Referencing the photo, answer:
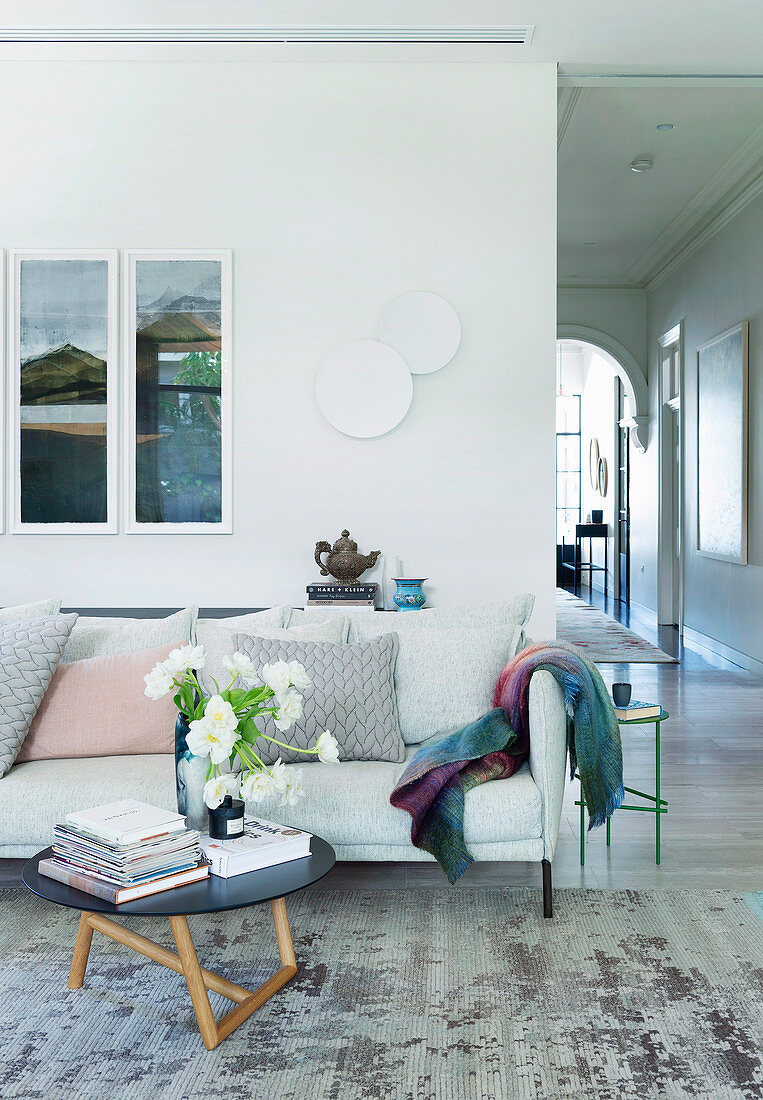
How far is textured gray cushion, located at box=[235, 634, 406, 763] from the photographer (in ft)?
9.51

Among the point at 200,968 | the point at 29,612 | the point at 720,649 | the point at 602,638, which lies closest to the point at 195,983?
the point at 200,968

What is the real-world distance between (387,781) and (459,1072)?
908 millimetres

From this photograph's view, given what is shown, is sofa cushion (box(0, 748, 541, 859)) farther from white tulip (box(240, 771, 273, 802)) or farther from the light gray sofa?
white tulip (box(240, 771, 273, 802))

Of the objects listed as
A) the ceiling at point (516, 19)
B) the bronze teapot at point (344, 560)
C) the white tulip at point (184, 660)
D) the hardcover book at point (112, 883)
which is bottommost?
the hardcover book at point (112, 883)

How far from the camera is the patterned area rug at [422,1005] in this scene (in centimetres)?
Answer: 189

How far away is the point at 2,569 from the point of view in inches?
174

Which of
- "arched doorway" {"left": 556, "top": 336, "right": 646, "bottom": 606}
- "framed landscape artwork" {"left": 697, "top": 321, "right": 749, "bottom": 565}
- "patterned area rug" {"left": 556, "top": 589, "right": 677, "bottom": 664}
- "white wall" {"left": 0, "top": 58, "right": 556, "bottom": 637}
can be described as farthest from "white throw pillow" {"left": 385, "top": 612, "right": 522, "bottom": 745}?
"arched doorway" {"left": 556, "top": 336, "right": 646, "bottom": 606}

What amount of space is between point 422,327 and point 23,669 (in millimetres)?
2387

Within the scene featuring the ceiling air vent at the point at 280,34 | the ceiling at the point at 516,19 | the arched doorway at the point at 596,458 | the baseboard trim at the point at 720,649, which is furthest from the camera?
the arched doorway at the point at 596,458

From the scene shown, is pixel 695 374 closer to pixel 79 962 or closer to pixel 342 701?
pixel 342 701

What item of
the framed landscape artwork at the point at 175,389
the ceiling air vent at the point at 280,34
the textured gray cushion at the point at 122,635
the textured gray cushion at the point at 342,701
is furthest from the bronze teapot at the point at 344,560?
the ceiling air vent at the point at 280,34

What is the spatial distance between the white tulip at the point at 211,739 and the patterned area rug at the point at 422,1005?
62 centimetres

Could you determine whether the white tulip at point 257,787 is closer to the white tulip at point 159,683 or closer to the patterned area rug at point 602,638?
the white tulip at point 159,683

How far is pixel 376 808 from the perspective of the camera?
2.66 meters
